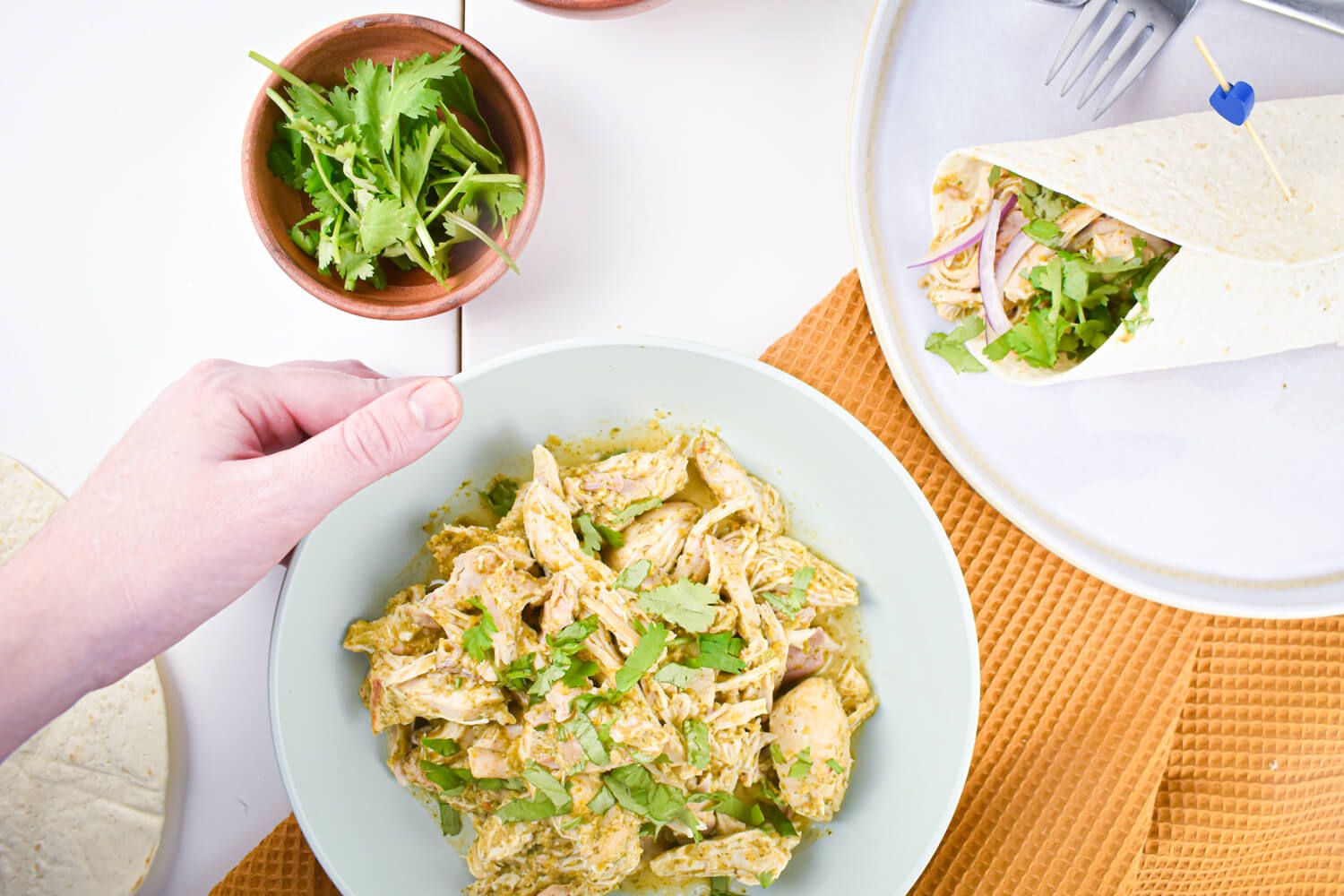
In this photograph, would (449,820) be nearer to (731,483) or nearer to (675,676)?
(675,676)

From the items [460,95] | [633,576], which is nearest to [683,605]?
[633,576]

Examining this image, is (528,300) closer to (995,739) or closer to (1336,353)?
(995,739)

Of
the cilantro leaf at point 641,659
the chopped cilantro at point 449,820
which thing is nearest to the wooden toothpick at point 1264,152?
the cilantro leaf at point 641,659

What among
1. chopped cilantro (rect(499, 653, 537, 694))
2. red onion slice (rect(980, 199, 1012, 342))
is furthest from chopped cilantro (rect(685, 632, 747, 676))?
red onion slice (rect(980, 199, 1012, 342))

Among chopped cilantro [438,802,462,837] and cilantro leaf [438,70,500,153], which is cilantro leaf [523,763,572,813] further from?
cilantro leaf [438,70,500,153]

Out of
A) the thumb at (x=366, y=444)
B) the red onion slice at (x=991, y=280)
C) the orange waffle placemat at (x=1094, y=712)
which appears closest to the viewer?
the thumb at (x=366, y=444)

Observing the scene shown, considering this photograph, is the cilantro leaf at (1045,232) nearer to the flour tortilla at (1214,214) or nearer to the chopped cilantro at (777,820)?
the flour tortilla at (1214,214)
